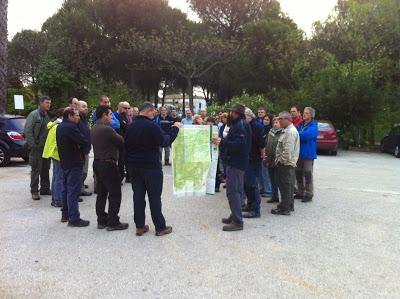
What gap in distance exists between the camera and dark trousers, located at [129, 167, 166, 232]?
5.61 metres

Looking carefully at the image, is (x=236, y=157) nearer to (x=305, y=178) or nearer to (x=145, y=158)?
(x=145, y=158)

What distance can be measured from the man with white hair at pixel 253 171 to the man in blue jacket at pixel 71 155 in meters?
2.46

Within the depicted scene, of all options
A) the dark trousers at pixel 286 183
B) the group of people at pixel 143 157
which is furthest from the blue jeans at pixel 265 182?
the dark trousers at pixel 286 183

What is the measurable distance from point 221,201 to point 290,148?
1797 millimetres

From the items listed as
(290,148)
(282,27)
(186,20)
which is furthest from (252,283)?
(186,20)

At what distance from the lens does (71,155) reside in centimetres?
618

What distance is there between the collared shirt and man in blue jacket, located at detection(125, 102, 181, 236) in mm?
2044

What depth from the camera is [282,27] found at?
34219mm

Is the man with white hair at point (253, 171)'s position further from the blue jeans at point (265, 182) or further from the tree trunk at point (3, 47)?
the tree trunk at point (3, 47)

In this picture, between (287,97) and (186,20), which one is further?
(186,20)

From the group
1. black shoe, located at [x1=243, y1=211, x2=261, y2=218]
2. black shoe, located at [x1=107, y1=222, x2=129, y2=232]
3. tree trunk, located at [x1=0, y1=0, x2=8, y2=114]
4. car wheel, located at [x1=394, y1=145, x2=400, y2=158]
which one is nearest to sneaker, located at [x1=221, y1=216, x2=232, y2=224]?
black shoe, located at [x1=243, y1=211, x2=261, y2=218]

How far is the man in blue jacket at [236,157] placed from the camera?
595 centimetres

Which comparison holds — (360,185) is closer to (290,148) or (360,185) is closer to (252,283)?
(290,148)

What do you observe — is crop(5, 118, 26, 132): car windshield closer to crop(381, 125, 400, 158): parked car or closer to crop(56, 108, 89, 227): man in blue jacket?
crop(56, 108, 89, 227): man in blue jacket
